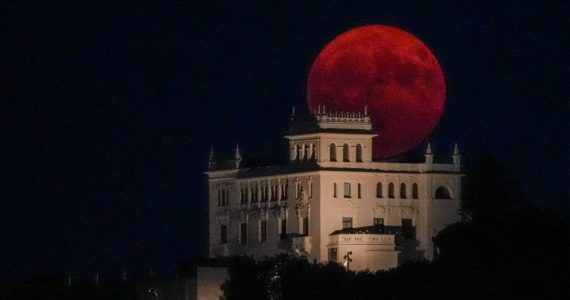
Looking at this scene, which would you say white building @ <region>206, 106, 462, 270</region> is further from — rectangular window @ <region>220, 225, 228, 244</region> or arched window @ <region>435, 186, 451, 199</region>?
rectangular window @ <region>220, 225, 228, 244</region>

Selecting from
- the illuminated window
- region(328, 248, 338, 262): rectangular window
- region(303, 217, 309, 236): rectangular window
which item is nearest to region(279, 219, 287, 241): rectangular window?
region(303, 217, 309, 236): rectangular window

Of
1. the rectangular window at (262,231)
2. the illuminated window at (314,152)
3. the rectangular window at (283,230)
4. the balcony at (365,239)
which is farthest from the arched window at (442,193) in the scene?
the rectangular window at (262,231)

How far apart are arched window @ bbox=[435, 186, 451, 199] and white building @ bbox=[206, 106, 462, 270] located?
41 mm

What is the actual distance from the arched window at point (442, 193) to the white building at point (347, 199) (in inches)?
1.6

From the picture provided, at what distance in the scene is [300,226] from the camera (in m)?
187

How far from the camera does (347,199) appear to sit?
187000mm

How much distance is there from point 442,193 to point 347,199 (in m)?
4.92

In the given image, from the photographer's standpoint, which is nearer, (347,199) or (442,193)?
(347,199)

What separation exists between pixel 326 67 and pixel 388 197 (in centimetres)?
595

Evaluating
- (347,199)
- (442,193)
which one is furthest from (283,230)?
(442,193)

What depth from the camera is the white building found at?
609 ft

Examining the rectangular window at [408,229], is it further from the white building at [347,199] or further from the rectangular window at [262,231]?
the rectangular window at [262,231]

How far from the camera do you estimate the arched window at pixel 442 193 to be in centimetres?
18962

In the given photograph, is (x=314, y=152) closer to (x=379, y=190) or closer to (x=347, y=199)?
(x=347, y=199)
